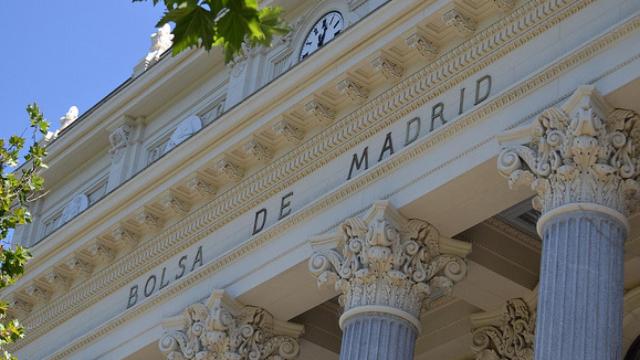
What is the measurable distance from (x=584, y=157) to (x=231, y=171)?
881 centimetres

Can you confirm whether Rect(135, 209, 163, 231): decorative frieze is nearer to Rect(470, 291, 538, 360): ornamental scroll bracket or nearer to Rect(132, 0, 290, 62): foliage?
Rect(470, 291, 538, 360): ornamental scroll bracket

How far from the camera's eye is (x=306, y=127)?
2781cm

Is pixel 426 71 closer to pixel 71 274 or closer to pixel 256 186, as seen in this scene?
pixel 256 186

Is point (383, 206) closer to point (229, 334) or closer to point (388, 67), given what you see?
point (388, 67)

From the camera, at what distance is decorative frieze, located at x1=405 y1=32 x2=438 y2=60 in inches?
1004

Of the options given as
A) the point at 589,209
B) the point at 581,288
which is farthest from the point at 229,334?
the point at 581,288

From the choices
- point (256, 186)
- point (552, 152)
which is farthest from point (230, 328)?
point (552, 152)

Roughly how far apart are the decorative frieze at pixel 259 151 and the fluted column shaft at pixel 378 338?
4.68 metres

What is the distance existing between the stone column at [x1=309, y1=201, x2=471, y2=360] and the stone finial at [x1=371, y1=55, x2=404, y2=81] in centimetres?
234

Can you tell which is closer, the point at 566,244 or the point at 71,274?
the point at 566,244

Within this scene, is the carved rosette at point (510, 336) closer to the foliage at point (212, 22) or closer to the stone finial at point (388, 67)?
the stone finial at point (388, 67)

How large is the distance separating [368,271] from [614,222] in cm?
470

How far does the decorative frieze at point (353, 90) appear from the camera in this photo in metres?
26.7

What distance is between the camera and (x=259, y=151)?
28438 mm
